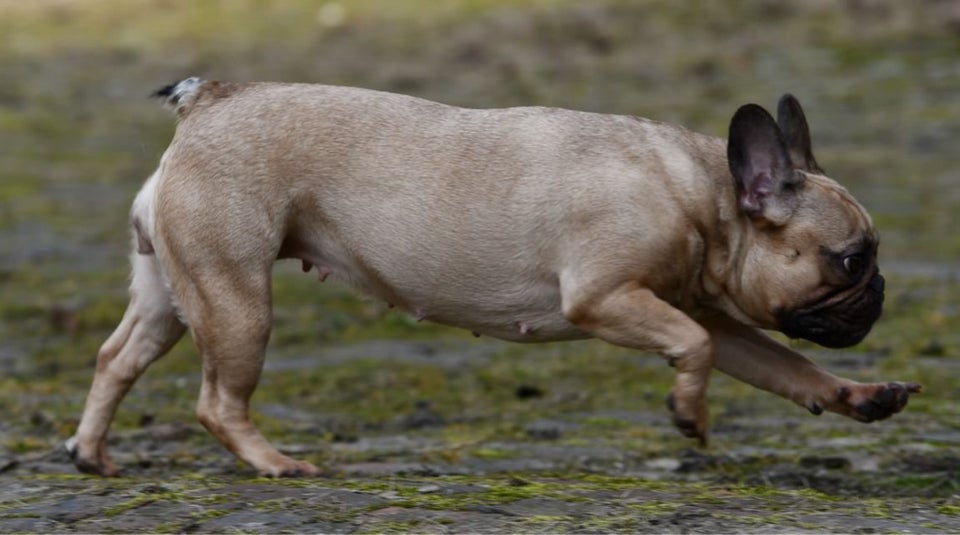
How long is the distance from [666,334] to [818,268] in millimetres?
578

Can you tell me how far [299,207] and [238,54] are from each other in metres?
11.1

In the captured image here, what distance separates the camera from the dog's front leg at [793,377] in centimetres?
621

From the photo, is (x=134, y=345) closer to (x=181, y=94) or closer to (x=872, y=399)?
(x=181, y=94)

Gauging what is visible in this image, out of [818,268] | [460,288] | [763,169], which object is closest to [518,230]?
[460,288]

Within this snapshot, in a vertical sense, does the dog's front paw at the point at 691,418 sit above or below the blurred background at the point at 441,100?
below

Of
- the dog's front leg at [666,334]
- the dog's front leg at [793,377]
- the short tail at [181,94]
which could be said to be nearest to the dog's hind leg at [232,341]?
the short tail at [181,94]

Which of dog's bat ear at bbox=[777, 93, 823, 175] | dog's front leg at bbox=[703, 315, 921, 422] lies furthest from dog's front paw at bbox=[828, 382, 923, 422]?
dog's bat ear at bbox=[777, 93, 823, 175]

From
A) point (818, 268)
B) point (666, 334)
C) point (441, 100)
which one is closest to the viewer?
point (666, 334)

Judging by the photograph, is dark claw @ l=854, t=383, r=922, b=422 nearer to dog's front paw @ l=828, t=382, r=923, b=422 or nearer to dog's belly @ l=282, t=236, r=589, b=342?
dog's front paw @ l=828, t=382, r=923, b=422

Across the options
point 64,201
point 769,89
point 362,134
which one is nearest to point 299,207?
point 362,134

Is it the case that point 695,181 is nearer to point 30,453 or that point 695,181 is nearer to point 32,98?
point 30,453

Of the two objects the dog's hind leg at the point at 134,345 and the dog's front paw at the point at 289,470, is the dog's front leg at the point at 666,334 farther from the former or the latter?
the dog's hind leg at the point at 134,345

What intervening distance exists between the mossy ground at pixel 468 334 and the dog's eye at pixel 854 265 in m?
0.75

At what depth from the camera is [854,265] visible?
19.9 feet
